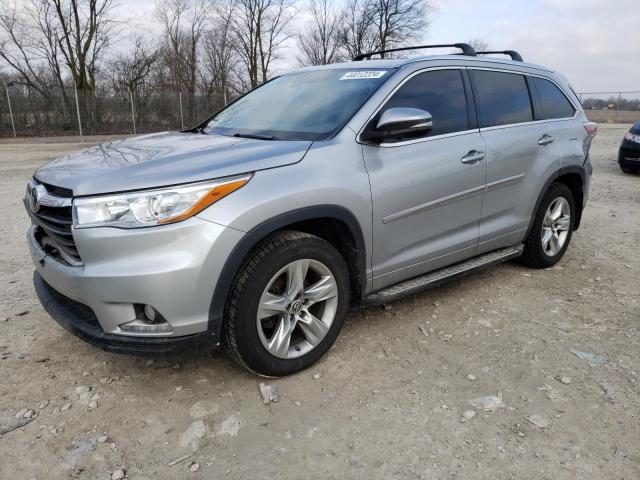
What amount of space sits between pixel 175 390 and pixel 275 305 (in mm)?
760

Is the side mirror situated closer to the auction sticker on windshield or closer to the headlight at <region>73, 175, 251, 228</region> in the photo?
the auction sticker on windshield

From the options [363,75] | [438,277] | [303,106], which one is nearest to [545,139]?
[438,277]

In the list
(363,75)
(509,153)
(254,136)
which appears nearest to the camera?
(254,136)

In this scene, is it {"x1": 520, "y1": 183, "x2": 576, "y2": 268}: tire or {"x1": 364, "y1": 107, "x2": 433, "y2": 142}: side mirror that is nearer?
{"x1": 364, "y1": 107, "x2": 433, "y2": 142}: side mirror

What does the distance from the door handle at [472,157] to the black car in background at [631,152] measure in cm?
850

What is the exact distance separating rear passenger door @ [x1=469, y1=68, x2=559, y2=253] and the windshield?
1.02m

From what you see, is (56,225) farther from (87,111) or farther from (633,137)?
(87,111)

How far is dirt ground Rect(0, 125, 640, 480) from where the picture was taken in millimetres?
2262

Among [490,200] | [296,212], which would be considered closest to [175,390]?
[296,212]

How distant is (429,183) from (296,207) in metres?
1.06

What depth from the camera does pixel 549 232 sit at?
4.57m

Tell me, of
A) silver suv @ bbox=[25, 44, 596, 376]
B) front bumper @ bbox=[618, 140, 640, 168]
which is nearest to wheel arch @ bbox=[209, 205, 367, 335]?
silver suv @ bbox=[25, 44, 596, 376]

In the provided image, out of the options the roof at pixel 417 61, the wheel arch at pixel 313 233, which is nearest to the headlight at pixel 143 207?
the wheel arch at pixel 313 233

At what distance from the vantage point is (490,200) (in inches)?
149
